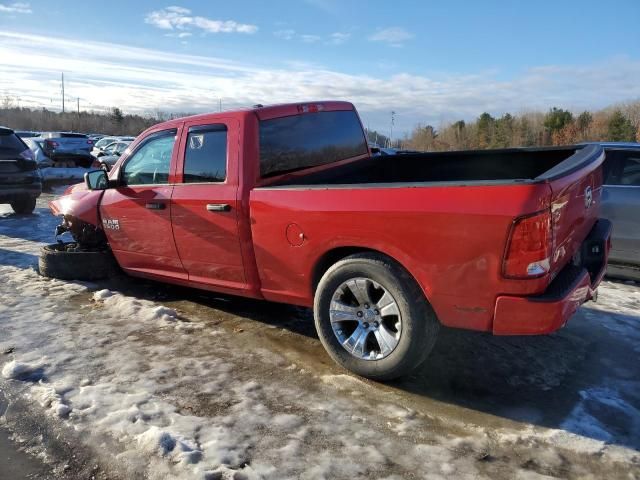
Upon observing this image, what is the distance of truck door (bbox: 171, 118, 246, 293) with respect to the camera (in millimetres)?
4227

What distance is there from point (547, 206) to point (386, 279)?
40.9 inches

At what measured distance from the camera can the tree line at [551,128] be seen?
4266cm

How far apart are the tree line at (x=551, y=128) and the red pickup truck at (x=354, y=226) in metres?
41.4

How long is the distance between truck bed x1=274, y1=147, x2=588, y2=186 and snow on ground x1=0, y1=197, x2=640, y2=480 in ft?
5.11

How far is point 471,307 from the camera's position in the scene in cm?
310

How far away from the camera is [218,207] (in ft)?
13.9

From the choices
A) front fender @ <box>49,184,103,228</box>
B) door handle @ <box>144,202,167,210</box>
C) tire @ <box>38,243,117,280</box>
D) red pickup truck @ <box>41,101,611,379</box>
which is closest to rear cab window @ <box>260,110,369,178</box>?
red pickup truck @ <box>41,101,611,379</box>

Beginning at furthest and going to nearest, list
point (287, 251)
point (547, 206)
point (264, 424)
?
1. point (287, 251)
2. point (264, 424)
3. point (547, 206)

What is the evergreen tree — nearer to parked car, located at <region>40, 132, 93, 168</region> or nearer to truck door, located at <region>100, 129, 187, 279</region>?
parked car, located at <region>40, 132, 93, 168</region>

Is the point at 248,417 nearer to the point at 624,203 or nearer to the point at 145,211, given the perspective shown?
the point at 145,211

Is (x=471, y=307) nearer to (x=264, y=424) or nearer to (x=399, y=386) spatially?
(x=399, y=386)

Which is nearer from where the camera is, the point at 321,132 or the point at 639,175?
the point at 321,132

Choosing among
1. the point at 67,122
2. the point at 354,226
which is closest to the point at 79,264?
the point at 354,226

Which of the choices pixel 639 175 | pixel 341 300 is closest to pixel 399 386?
pixel 341 300
